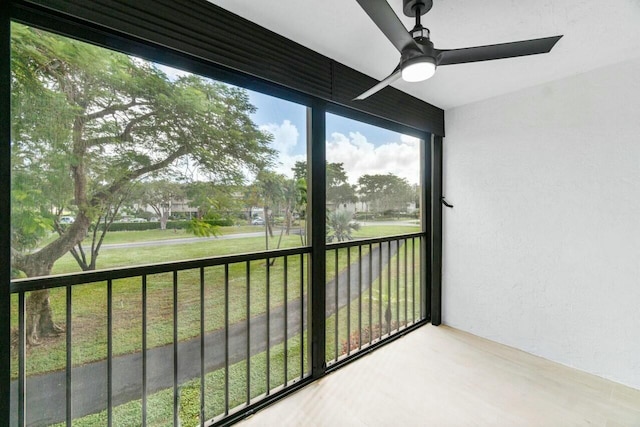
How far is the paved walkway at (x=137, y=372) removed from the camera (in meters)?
1.16

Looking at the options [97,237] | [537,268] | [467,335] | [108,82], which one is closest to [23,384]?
[97,237]

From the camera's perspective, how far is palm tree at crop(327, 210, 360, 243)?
2157mm

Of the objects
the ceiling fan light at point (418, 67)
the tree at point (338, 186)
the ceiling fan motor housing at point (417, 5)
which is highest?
the ceiling fan motor housing at point (417, 5)

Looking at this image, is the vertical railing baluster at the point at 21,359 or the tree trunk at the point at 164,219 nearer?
the vertical railing baluster at the point at 21,359

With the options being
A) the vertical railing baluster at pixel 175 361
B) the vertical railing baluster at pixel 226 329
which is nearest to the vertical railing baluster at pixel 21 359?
the vertical railing baluster at pixel 175 361

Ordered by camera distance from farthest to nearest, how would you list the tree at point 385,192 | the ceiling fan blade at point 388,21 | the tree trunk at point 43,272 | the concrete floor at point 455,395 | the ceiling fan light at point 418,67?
the tree at point 385,192, the concrete floor at point 455,395, the ceiling fan light at point 418,67, the tree trunk at point 43,272, the ceiling fan blade at point 388,21

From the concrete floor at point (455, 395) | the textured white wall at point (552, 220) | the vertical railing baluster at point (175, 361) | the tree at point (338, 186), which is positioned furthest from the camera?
the tree at point (338, 186)

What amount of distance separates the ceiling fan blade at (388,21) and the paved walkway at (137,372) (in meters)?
1.69

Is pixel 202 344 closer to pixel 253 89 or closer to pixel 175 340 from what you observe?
pixel 175 340

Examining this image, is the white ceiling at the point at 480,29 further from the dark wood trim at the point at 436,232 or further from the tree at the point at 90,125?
the dark wood trim at the point at 436,232

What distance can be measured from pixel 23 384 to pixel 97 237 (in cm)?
62

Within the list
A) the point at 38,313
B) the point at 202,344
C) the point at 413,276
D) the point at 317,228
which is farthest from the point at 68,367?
the point at 413,276

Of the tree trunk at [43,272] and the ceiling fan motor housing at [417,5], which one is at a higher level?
the ceiling fan motor housing at [417,5]

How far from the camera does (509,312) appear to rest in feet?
8.14
